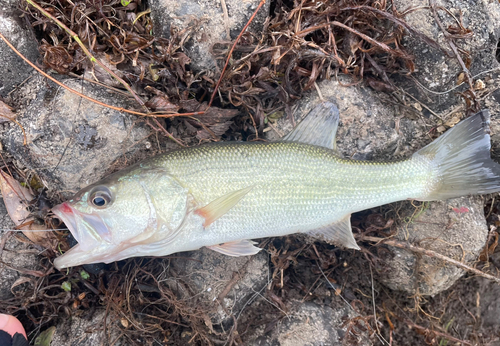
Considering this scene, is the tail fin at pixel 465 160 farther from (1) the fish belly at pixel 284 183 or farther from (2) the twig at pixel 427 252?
(2) the twig at pixel 427 252

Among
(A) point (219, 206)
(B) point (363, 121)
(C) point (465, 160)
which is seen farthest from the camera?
(B) point (363, 121)

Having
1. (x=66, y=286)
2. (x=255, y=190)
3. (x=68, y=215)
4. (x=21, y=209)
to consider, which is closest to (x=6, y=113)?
(x=21, y=209)

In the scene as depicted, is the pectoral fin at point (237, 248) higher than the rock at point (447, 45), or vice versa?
the rock at point (447, 45)

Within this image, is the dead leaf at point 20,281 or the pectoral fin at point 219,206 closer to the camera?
the pectoral fin at point 219,206

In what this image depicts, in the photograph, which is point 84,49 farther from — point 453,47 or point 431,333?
point 431,333

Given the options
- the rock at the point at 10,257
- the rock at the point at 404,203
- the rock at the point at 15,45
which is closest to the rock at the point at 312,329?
the rock at the point at 404,203

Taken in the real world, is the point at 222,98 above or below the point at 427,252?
above

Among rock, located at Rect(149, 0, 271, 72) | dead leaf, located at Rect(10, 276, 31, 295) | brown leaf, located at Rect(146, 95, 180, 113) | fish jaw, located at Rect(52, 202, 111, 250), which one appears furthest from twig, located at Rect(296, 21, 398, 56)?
dead leaf, located at Rect(10, 276, 31, 295)

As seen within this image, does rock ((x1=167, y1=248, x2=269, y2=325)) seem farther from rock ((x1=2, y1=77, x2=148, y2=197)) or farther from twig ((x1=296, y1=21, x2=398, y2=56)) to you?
twig ((x1=296, y1=21, x2=398, y2=56))
